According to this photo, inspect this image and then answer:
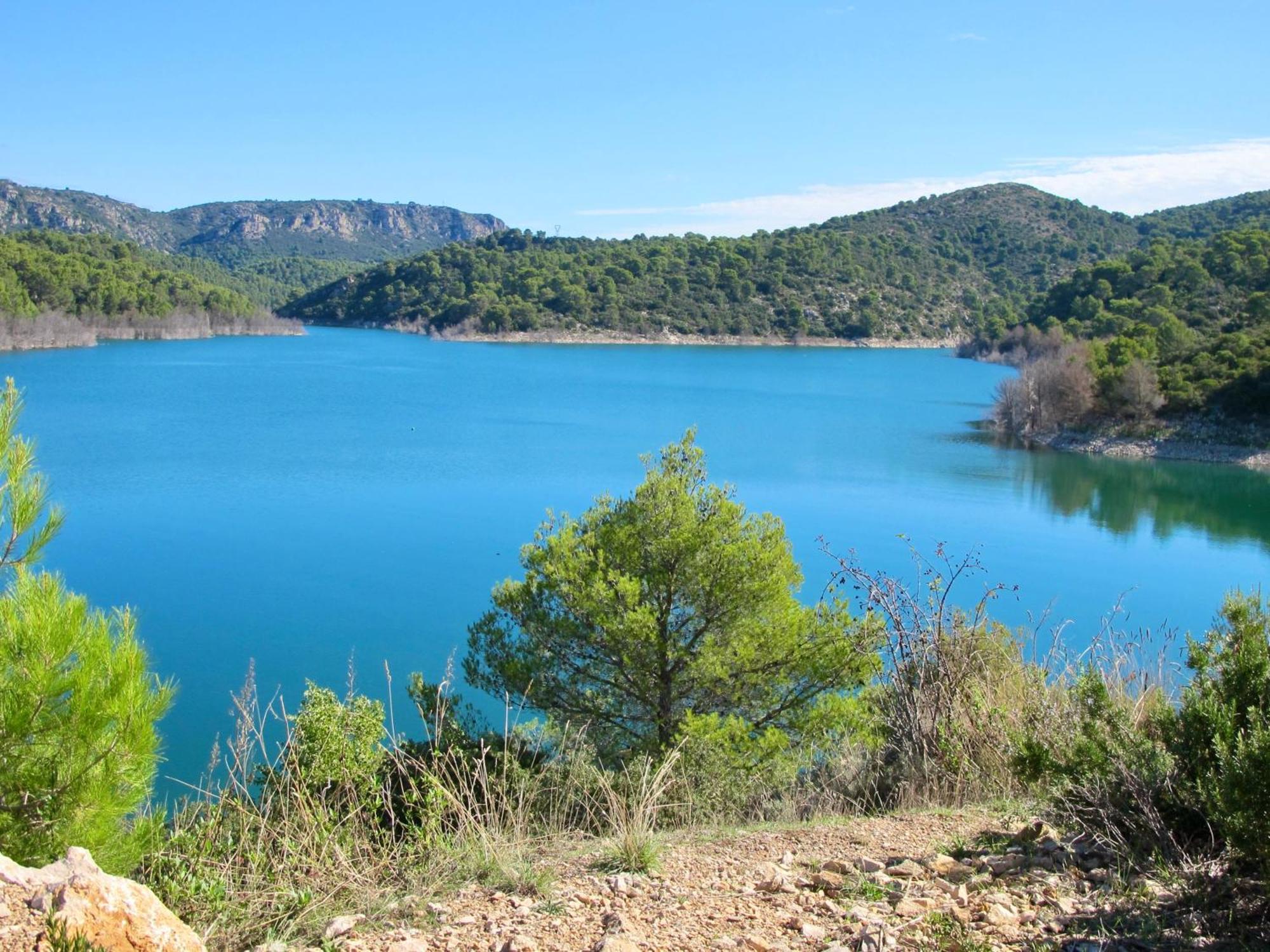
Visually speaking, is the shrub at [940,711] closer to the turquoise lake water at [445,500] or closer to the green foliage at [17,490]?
the green foliage at [17,490]

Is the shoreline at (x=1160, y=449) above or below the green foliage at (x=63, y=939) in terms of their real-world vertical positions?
below

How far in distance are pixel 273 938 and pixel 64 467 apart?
86.8 feet

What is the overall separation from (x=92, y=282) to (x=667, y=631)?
255ft

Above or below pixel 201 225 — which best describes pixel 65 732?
below

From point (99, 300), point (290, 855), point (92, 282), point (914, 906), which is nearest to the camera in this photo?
point (914, 906)

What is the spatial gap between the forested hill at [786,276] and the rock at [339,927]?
257 ft

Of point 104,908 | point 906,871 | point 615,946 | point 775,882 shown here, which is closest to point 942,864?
point 906,871

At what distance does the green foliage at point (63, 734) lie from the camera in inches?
128

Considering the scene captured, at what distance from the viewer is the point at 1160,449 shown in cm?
3291

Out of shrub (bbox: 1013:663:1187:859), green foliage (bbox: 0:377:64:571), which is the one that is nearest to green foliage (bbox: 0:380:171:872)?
green foliage (bbox: 0:377:64:571)

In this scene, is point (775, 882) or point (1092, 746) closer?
point (775, 882)

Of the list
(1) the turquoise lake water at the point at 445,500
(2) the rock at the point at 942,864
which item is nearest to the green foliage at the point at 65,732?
(2) the rock at the point at 942,864

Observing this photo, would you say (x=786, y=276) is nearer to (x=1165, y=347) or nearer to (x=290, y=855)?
(x=1165, y=347)

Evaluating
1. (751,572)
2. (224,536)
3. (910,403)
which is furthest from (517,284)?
(751,572)
